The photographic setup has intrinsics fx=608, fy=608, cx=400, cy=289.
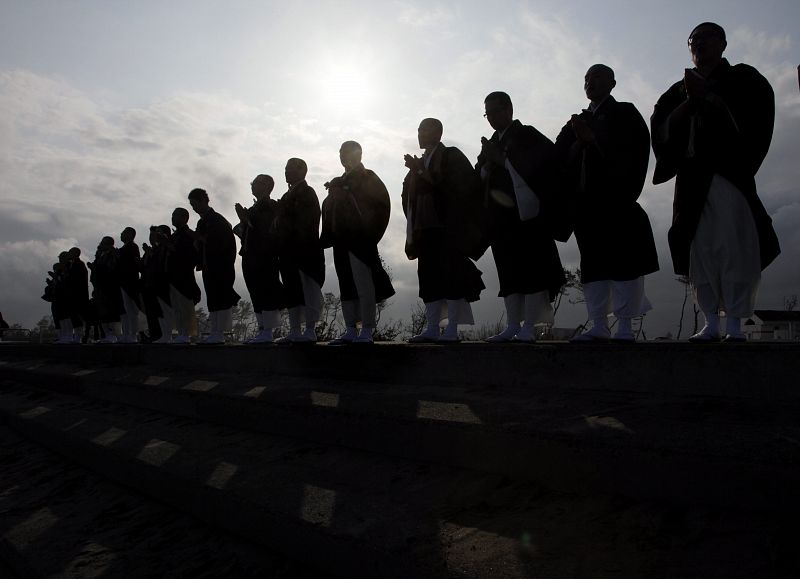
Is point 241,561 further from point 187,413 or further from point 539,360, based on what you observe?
point 187,413

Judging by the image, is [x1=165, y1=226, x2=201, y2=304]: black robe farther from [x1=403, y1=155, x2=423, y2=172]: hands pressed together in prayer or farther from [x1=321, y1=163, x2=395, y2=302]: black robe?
[x1=403, y1=155, x2=423, y2=172]: hands pressed together in prayer

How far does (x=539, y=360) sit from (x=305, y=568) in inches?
74.7

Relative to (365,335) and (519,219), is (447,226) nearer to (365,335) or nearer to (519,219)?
(519,219)

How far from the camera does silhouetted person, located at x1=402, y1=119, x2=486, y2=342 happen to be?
18.9 ft

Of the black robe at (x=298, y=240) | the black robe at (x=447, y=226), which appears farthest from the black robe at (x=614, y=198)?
the black robe at (x=298, y=240)

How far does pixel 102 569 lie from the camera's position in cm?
283

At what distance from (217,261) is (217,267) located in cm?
10

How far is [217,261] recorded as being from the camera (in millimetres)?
9102

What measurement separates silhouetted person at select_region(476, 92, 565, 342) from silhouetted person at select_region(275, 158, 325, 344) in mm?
2644

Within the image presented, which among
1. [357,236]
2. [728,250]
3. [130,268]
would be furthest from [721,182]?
[130,268]

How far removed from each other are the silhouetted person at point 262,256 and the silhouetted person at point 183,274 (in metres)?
1.88

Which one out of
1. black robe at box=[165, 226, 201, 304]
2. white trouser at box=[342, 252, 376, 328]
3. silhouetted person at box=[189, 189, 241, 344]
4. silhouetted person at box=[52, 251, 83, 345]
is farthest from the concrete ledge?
silhouetted person at box=[52, 251, 83, 345]

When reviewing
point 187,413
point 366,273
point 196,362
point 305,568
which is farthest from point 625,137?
point 196,362

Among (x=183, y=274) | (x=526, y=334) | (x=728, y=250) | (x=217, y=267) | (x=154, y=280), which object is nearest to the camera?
(x=728, y=250)
